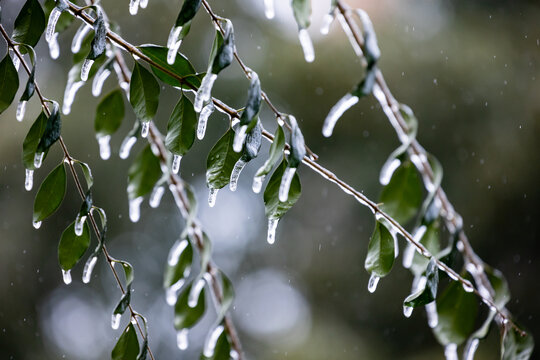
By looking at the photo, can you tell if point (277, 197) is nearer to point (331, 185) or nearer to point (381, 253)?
point (381, 253)

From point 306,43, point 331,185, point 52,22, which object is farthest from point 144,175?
point 331,185

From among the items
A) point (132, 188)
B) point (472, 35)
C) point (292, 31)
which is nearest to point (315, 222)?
point (292, 31)

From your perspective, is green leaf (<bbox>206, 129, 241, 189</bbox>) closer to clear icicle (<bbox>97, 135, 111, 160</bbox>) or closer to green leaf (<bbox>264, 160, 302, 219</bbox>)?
green leaf (<bbox>264, 160, 302, 219</bbox>)

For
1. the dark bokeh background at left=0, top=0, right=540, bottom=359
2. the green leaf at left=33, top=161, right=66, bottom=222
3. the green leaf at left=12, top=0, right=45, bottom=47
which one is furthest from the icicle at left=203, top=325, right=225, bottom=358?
the dark bokeh background at left=0, top=0, right=540, bottom=359

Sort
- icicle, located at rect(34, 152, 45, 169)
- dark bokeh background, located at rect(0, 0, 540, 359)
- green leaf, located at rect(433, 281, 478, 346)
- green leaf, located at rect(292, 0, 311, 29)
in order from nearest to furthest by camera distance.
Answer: green leaf, located at rect(292, 0, 311, 29) < icicle, located at rect(34, 152, 45, 169) < green leaf, located at rect(433, 281, 478, 346) < dark bokeh background, located at rect(0, 0, 540, 359)

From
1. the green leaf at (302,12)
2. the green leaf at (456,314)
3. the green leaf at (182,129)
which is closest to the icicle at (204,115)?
the green leaf at (182,129)

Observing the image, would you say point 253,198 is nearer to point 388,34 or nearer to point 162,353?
point 162,353

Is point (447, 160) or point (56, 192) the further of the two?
point (447, 160)
